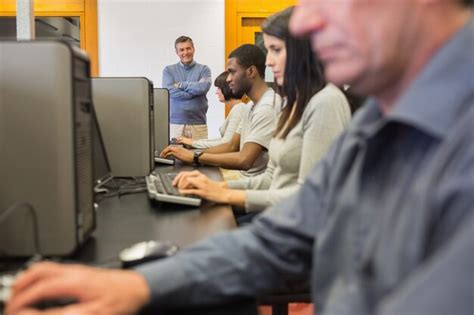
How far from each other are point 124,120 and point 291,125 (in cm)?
61

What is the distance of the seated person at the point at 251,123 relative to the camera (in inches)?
88.8

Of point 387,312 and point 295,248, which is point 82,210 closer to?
point 295,248

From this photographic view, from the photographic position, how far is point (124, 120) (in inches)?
73.3

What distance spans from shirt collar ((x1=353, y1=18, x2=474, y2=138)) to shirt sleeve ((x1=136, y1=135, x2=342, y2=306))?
0.23m

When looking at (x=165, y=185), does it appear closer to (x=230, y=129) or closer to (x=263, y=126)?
(x=263, y=126)

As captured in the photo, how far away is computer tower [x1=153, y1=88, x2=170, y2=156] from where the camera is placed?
107 inches

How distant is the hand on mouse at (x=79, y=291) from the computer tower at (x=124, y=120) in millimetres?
1224

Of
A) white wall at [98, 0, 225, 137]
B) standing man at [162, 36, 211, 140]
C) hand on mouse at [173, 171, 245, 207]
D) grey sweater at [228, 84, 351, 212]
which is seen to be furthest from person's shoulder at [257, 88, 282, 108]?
white wall at [98, 0, 225, 137]

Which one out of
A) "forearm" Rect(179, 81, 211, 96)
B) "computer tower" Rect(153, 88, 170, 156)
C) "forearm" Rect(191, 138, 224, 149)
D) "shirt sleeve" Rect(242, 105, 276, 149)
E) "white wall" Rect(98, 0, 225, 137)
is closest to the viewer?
"shirt sleeve" Rect(242, 105, 276, 149)

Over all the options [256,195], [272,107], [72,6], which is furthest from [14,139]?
[72,6]

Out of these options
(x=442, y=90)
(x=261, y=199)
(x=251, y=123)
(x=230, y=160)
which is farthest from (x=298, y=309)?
(x=442, y=90)

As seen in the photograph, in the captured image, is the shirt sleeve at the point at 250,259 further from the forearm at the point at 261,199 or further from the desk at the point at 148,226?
the forearm at the point at 261,199

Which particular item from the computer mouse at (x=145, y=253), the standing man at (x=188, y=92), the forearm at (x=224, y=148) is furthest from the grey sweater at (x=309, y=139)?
the standing man at (x=188, y=92)

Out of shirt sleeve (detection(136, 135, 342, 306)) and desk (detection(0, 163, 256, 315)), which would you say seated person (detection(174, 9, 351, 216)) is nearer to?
desk (detection(0, 163, 256, 315))
